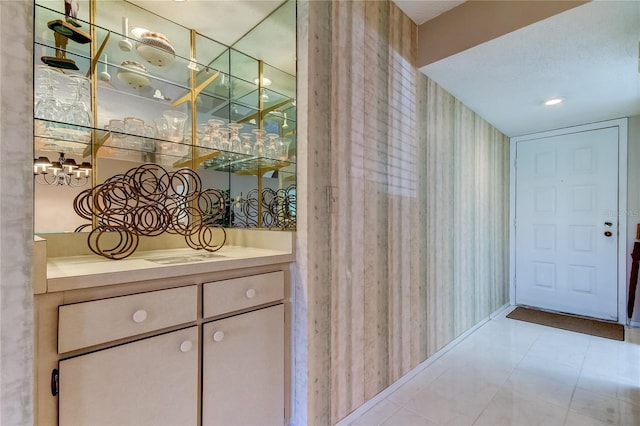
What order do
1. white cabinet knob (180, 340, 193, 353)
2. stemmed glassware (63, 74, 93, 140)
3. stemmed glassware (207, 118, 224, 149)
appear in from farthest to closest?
stemmed glassware (207, 118, 224, 149)
stemmed glassware (63, 74, 93, 140)
white cabinet knob (180, 340, 193, 353)

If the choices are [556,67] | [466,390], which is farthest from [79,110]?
[556,67]

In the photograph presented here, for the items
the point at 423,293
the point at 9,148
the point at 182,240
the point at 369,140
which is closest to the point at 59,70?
the point at 9,148

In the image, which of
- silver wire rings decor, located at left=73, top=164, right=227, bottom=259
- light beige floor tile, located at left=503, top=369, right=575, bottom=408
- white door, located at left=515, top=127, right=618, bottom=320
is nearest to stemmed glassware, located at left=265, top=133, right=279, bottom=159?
silver wire rings decor, located at left=73, top=164, right=227, bottom=259

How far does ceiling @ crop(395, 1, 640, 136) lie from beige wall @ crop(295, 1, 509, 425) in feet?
0.77

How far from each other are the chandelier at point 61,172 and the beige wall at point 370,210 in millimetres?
989

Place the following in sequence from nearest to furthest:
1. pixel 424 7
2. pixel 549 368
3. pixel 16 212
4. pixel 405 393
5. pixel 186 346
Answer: pixel 16 212
pixel 186 346
pixel 405 393
pixel 424 7
pixel 549 368

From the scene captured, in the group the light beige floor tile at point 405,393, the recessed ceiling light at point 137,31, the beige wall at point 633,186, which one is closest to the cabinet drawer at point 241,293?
the light beige floor tile at point 405,393

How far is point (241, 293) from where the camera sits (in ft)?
4.03

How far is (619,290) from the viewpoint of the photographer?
10.2 feet

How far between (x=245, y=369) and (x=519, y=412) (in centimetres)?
162

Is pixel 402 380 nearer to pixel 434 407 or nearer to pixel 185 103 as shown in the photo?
pixel 434 407

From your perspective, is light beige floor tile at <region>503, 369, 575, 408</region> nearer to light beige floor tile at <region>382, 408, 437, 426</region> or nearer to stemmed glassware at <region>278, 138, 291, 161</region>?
light beige floor tile at <region>382, 408, 437, 426</region>

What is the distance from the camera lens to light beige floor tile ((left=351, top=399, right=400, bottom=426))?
1595mm

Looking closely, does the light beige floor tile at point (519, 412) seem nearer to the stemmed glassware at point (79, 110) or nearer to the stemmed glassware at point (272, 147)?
the stemmed glassware at point (272, 147)
